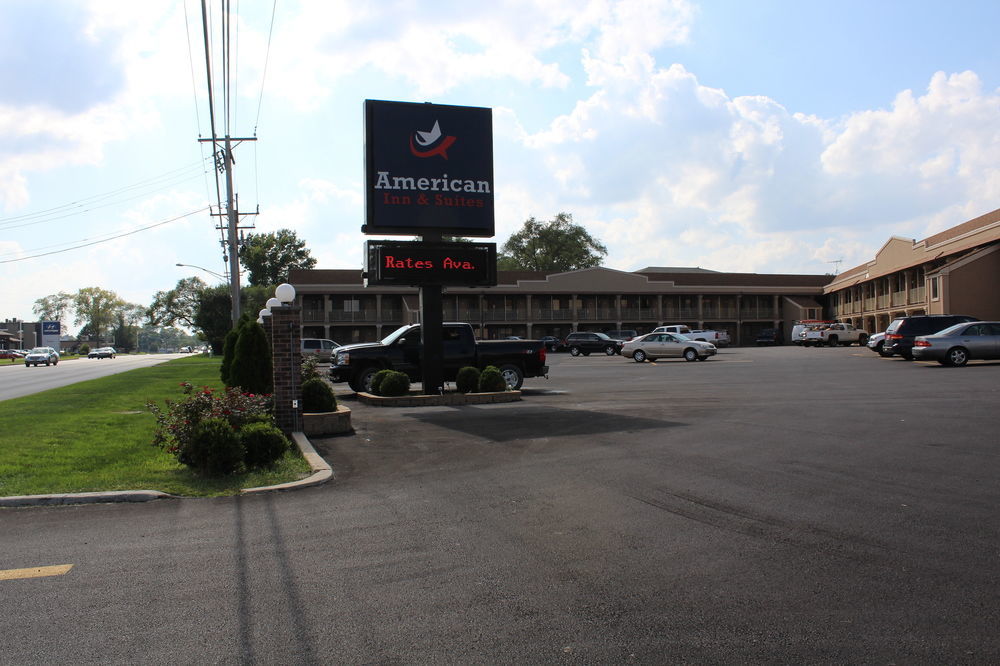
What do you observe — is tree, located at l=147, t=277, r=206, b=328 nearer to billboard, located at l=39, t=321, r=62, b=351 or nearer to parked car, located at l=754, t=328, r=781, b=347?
billboard, located at l=39, t=321, r=62, b=351

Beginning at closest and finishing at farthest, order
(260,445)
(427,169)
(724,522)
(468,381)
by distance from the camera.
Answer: (724,522)
(260,445)
(468,381)
(427,169)

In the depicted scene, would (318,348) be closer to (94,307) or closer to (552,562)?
(552,562)

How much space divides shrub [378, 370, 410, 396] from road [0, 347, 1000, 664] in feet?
24.7

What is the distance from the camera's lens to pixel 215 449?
8.62 meters

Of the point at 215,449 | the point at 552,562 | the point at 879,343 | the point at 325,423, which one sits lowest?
the point at 552,562

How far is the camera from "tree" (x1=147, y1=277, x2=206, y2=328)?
10625cm

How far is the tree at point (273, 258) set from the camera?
98.1m

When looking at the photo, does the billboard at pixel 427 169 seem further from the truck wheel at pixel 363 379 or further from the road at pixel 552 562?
the road at pixel 552 562

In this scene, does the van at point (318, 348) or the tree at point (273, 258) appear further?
the tree at point (273, 258)

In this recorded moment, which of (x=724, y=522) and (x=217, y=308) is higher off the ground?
(x=217, y=308)

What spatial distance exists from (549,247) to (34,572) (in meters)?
98.3

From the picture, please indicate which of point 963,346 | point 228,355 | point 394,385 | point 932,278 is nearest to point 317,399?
point 394,385

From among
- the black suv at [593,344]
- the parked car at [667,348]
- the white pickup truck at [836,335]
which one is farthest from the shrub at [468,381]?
the white pickup truck at [836,335]

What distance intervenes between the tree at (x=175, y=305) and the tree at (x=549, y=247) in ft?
146
